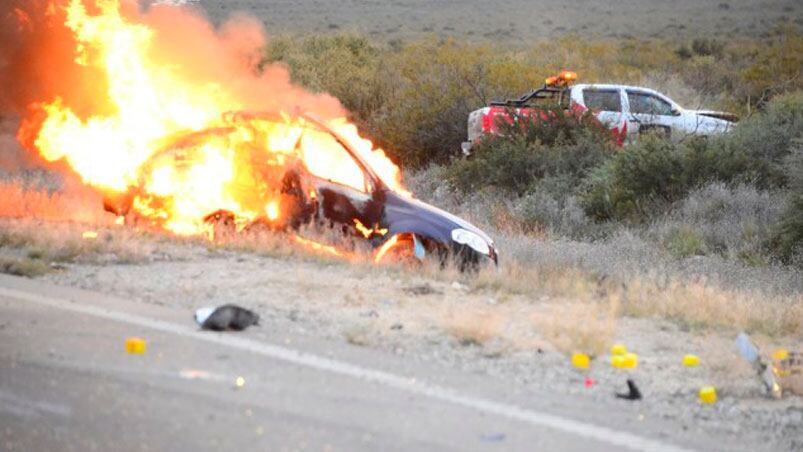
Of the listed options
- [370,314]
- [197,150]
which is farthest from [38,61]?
[370,314]

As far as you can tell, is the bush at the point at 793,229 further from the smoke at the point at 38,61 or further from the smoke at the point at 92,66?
the smoke at the point at 38,61

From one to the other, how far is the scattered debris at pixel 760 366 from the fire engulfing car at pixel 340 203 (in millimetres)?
4528

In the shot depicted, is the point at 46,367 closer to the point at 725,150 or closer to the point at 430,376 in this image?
the point at 430,376

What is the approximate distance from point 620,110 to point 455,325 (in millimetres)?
19547

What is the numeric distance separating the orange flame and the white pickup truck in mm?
10229

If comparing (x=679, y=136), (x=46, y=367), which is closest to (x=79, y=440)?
(x=46, y=367)

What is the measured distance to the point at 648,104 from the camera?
2789 centimetres

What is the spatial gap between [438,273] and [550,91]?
1648 centimetres

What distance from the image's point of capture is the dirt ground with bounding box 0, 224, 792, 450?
7.57 m

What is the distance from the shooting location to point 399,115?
30.0 metres

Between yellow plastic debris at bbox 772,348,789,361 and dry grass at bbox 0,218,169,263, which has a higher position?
dry grass at bbox 0,218,169,263

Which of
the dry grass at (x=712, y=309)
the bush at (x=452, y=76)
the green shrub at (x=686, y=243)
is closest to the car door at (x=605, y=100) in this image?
the bush at (x=452, y=76)

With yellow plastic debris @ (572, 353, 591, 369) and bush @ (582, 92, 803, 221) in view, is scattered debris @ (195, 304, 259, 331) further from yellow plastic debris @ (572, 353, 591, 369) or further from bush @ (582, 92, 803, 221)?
bush @ (582, 92, 803, 221)

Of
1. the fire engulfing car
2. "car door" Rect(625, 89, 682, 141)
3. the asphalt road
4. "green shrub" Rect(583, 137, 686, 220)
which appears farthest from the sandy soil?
"car door" Rect(625, 89, 682, 141)
